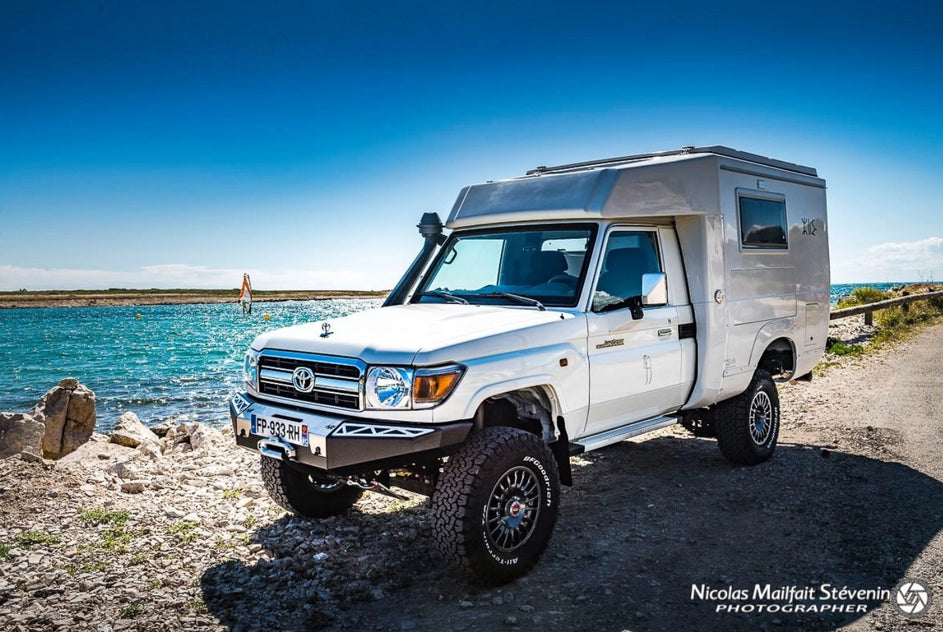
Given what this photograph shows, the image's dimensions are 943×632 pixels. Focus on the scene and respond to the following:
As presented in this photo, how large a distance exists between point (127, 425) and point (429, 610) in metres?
9.55

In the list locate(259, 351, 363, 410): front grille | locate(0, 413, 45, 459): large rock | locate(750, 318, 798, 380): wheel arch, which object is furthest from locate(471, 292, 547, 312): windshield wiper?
locate(0, 413, 45, 459): large rock

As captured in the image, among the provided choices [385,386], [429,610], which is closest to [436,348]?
[385,386]

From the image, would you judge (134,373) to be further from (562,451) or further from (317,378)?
(562,451)

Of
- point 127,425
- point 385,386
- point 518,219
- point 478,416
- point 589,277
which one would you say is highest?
point 518,219

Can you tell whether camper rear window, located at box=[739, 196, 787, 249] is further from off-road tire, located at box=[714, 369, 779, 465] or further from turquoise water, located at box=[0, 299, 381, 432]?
turquoise water, located at box=[0, 299, 381, 432]

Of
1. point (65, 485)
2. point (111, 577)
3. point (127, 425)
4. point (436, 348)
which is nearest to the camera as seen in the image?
point (436, 348)

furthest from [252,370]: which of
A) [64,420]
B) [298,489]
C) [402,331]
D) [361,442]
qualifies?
[64,420]

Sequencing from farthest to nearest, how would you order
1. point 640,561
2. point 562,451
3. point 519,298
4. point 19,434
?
point 19,434, point 519,298, point 562,451, point 640,561

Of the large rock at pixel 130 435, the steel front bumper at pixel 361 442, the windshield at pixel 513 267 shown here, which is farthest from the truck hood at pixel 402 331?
the large rock at pixel 130 435

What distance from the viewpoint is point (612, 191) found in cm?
575

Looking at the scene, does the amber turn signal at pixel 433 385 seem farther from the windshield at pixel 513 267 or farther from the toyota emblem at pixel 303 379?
the windshield at pixel 513 267

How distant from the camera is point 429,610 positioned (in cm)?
435

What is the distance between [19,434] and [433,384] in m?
8.81

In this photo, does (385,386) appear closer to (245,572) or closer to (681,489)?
(245,572)
